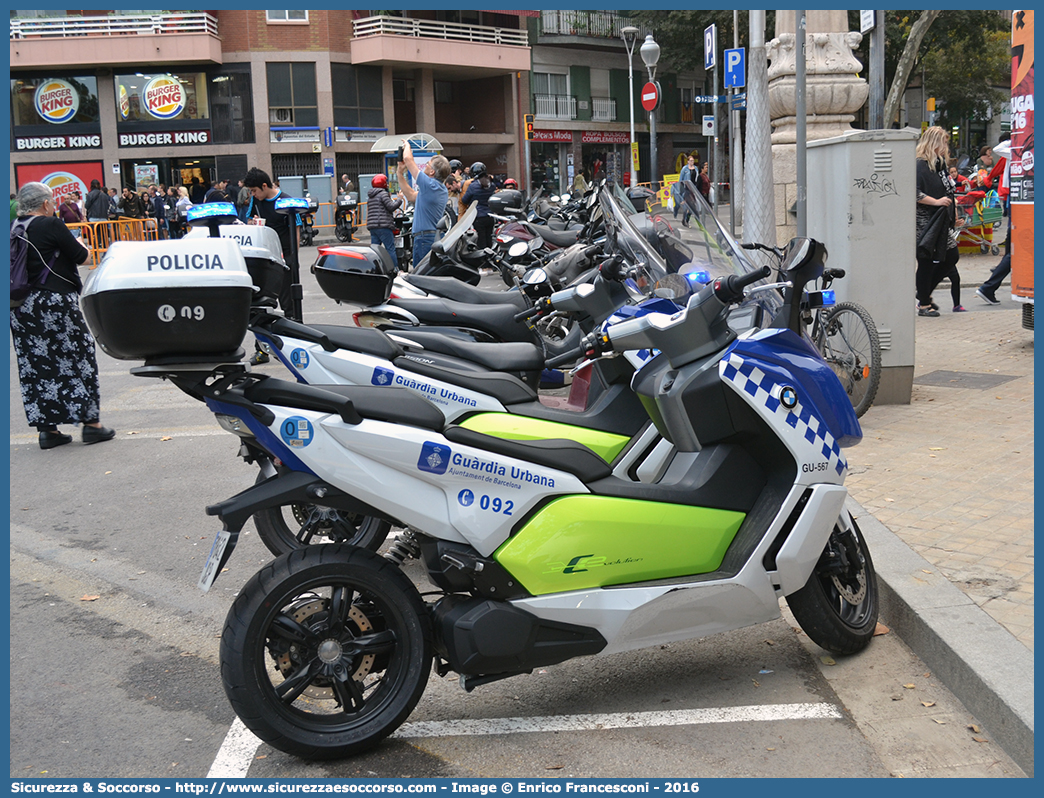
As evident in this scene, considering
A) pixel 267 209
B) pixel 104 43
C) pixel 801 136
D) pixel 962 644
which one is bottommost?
pixel 962 644

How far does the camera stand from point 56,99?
40812 mm

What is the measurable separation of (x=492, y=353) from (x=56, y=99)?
4143 centimetres

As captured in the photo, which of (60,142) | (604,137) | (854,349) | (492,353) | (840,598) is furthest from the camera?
(604,137)

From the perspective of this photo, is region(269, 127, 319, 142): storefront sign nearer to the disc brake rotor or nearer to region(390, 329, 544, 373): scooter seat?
region(390, 329, 544, 373): scooter seat

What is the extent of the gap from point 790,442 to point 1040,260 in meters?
5.46

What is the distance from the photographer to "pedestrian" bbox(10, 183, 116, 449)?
7.90m

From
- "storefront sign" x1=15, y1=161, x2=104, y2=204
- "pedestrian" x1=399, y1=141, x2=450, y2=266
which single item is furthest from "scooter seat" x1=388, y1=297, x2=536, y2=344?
"storefront sign" x1=15, y1=161, x2=104, y2=204

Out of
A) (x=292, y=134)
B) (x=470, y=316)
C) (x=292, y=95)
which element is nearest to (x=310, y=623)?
(x=470, y=316)

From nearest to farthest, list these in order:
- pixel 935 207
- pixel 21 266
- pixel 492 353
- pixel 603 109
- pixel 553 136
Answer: pixel 492 353
pixel 21 266
pixel 935 207
pixel 553 136
pixel 603 109

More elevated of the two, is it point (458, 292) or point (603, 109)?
point (603, 109)

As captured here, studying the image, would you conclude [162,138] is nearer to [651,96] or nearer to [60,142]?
[60,142]

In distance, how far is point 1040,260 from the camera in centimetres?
794

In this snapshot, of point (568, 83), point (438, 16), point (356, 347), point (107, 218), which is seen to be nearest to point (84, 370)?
point (356, 347)
